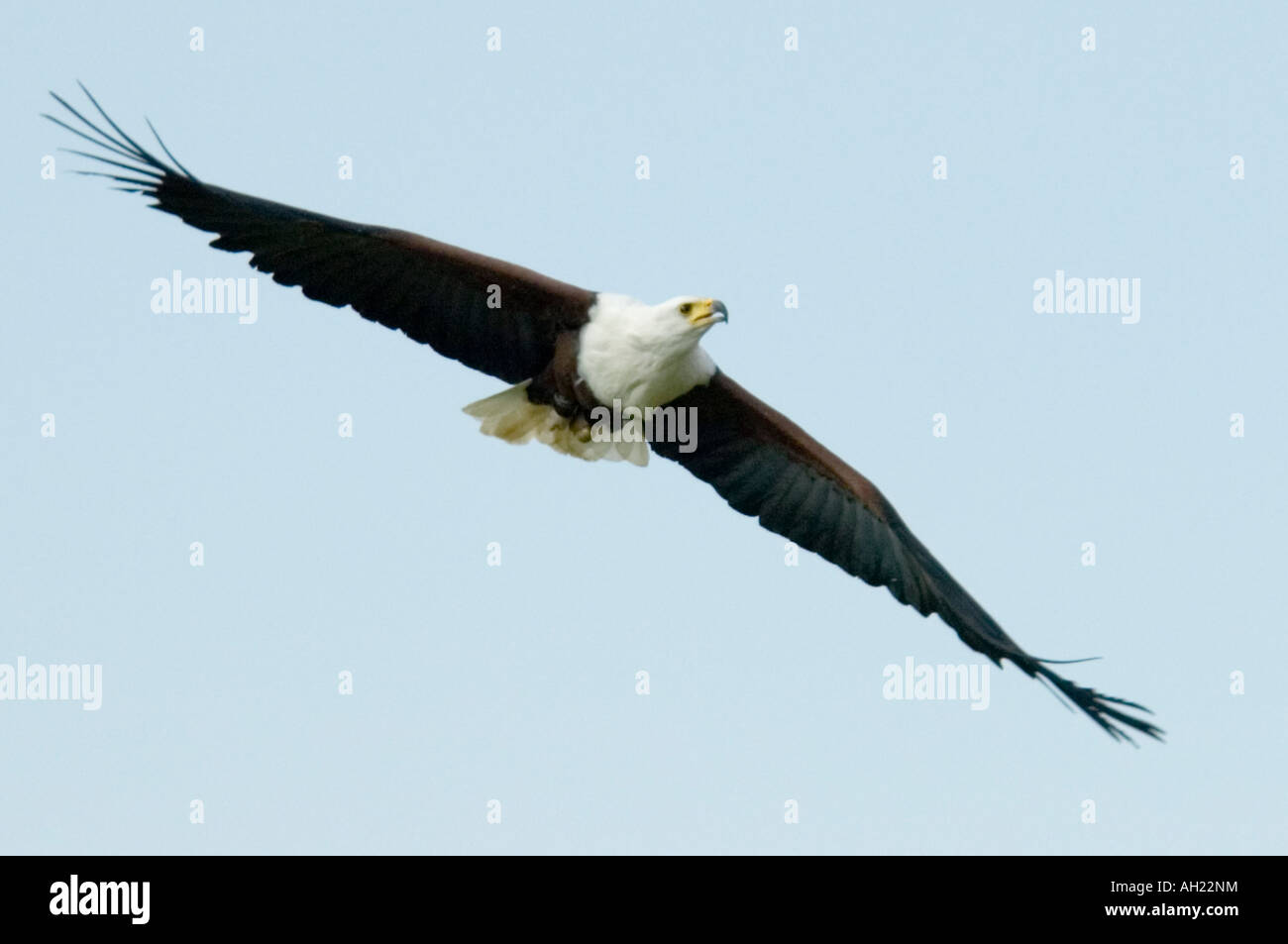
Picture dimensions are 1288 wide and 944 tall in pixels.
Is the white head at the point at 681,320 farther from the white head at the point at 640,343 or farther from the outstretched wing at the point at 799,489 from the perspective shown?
the outstretched wing at the point at 799,489

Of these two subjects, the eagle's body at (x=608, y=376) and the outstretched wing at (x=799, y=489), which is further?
the outstretched wing at (x=799, y=489)

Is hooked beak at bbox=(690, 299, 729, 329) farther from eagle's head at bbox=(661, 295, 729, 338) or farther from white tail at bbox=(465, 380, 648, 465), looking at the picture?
white tail at bbox=(465, 380, 648, 465)

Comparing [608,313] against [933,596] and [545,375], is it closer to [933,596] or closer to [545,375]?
[545,375]

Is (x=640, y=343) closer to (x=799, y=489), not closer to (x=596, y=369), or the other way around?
(x=596, y=369)

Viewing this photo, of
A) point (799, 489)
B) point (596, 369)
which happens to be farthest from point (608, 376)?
point (799, 489)

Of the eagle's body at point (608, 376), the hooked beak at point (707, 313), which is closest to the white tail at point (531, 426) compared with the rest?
the eagle's body at point (608, 376)

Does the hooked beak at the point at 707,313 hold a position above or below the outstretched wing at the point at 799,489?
above
